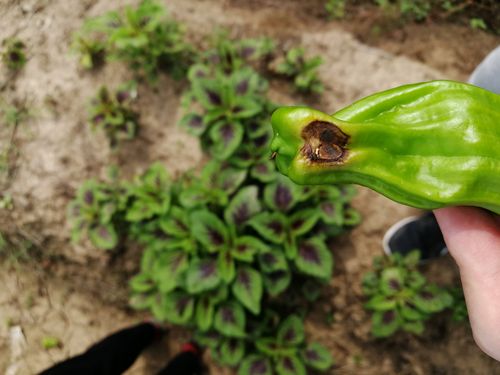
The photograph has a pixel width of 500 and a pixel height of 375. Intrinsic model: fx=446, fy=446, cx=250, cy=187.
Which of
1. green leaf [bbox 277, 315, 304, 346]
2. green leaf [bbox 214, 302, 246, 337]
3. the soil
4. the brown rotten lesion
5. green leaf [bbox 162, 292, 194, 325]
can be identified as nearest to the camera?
the brown rotten lesion

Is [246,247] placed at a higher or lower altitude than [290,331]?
higher

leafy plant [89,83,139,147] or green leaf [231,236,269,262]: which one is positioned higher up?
leafy plant [89,83,139,147]

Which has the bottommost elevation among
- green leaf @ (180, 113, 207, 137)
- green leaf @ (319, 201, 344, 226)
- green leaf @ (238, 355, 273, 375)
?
green leaf @ (238, 355, 273, 375)

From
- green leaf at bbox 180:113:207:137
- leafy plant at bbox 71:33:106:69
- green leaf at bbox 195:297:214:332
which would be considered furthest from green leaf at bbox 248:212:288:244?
leafy plant at bbox 71:33:106:69

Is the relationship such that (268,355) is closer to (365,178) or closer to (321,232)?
(321,232)

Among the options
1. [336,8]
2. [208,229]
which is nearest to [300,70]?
[336,8]

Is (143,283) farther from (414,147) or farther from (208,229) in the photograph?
(414,147)

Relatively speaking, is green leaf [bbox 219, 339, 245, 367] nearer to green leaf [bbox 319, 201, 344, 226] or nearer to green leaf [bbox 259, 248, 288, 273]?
green leaf [bbox 259, 248, 288, 273]
